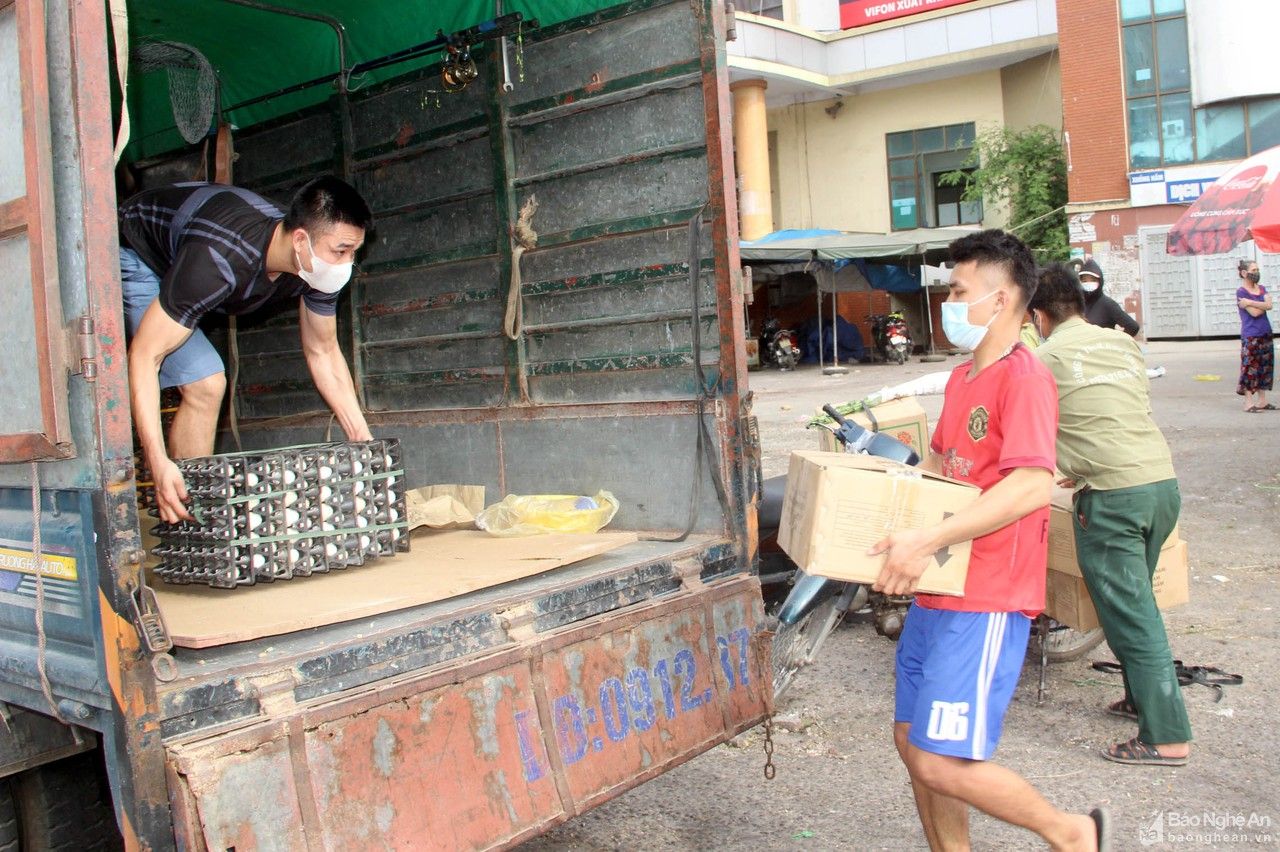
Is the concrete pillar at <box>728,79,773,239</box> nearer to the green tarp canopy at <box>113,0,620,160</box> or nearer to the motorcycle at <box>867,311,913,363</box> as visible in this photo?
the motorcycle at <box>867,311,913,363</box>

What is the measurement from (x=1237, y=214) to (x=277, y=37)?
21.4ft

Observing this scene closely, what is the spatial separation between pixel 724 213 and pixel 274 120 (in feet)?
9.17

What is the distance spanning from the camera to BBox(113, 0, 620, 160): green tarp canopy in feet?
14.2

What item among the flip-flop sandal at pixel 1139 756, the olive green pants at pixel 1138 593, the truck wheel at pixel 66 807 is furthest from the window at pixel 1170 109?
the truck wheel at pixel 66 807

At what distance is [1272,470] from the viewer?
8.35 metres

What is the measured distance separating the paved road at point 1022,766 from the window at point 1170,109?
17934 mm

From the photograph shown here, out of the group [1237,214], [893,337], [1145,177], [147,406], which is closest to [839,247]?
[893,337]

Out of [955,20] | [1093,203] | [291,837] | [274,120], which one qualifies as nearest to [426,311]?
[274,120]

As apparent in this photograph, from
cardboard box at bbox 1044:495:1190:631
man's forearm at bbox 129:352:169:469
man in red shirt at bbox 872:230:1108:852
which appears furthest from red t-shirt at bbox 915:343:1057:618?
man's forearm at bbox 129:352:169:469

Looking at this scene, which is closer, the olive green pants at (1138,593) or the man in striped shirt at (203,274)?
the man in striped shirt at (203,274)

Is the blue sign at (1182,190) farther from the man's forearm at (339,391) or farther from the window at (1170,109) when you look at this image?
the man's forearm at (339,391)

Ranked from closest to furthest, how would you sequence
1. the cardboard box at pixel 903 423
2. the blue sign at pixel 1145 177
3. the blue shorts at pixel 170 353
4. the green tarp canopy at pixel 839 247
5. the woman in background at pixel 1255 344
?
the blue shorts at pixel 170 353 < the cardboard box at pixel 903 423 < the woman in background at pixel 1255 344 < the green tarp canopy at pixel 839 247 < the blue sign at pixel 1145 177

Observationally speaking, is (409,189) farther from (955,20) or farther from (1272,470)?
(955,20)

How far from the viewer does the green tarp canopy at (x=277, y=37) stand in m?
4.32
